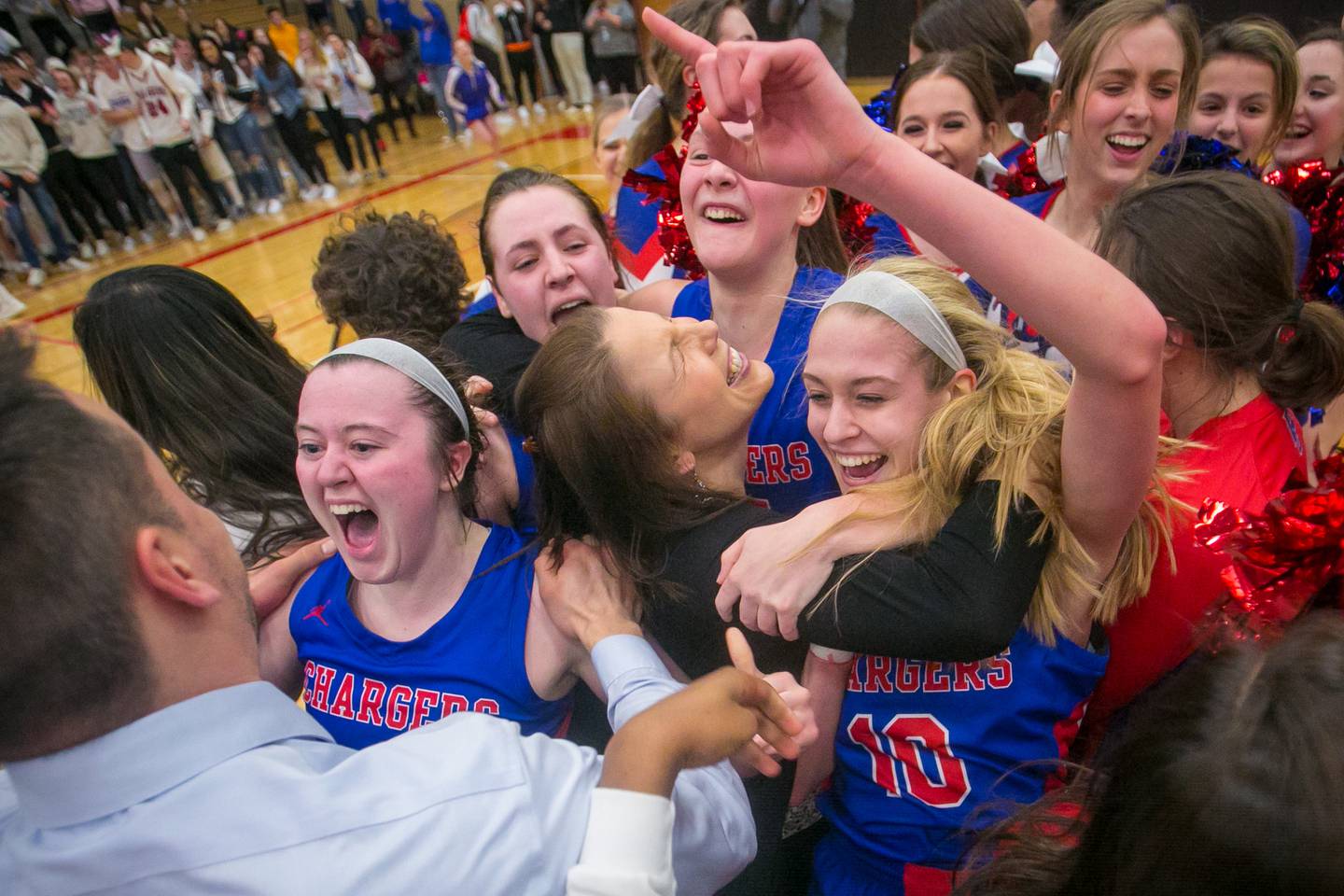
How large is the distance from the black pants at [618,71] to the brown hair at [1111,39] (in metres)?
11.0

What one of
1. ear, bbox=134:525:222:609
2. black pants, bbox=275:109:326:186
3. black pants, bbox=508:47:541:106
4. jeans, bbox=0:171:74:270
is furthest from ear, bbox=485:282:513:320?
black pants, bbox=508:47:541:106

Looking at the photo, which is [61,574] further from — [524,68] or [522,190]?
[524,68]

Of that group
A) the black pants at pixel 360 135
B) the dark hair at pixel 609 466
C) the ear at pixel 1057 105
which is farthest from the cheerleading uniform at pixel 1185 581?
the black pants at pixel 360 135

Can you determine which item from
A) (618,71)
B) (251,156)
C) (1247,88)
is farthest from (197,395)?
(618,71)

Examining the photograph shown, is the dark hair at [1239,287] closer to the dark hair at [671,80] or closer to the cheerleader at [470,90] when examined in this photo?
the dark hair at [671,80]

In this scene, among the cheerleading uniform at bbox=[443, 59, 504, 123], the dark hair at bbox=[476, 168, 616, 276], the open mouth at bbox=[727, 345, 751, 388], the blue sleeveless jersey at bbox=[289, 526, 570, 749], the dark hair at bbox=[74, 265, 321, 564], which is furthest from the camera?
the cheerleading uniform at bbox=[443, 59, 504, 123]

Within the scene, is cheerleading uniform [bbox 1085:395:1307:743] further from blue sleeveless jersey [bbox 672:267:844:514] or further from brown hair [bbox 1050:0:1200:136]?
brown hair [bbox 1050:0:1200:136]

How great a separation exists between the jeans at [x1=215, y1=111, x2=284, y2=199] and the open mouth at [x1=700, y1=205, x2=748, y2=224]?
33.6 ft

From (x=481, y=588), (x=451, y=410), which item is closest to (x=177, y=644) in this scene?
(x=481, y=588)

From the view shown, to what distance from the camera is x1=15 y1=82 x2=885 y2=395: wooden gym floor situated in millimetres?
7340

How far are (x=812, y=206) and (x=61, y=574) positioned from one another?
6.40 ft

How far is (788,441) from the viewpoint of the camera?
6.83ft

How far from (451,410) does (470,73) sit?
10.9 m

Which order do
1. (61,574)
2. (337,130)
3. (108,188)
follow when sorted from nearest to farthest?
(61,574)
(108,188)
(337,130)
